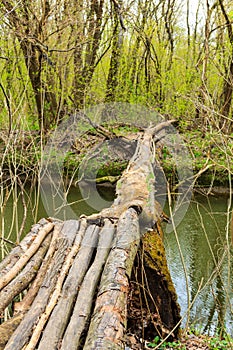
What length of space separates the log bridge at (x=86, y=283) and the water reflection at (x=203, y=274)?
357 millimetres

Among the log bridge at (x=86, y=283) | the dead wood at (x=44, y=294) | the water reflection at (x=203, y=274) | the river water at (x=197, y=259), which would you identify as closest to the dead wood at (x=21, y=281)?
the log bridge at (x=86, y=283)

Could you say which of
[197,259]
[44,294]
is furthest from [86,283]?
[197,259]

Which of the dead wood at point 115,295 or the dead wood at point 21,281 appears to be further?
the dead wood at point 21,281

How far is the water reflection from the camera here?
9.53ft

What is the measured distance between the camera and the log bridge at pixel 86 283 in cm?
159

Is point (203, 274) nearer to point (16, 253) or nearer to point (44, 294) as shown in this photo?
point (16, 253)

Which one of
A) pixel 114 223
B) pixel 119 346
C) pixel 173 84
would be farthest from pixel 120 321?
pixel 173 84

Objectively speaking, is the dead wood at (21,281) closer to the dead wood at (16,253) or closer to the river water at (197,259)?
the dead wood at (16,253)

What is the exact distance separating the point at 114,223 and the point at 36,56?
17.1 ft

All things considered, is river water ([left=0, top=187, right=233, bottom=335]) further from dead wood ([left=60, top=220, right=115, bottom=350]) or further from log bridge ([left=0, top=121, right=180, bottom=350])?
dead wood ([left=60, top=220, right=115, bottom=350])

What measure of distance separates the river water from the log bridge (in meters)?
0.26

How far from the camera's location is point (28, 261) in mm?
2211

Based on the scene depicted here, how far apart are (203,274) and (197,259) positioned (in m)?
0.43

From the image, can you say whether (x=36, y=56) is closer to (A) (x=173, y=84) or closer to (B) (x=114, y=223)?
(A) (x=173, y=84)
